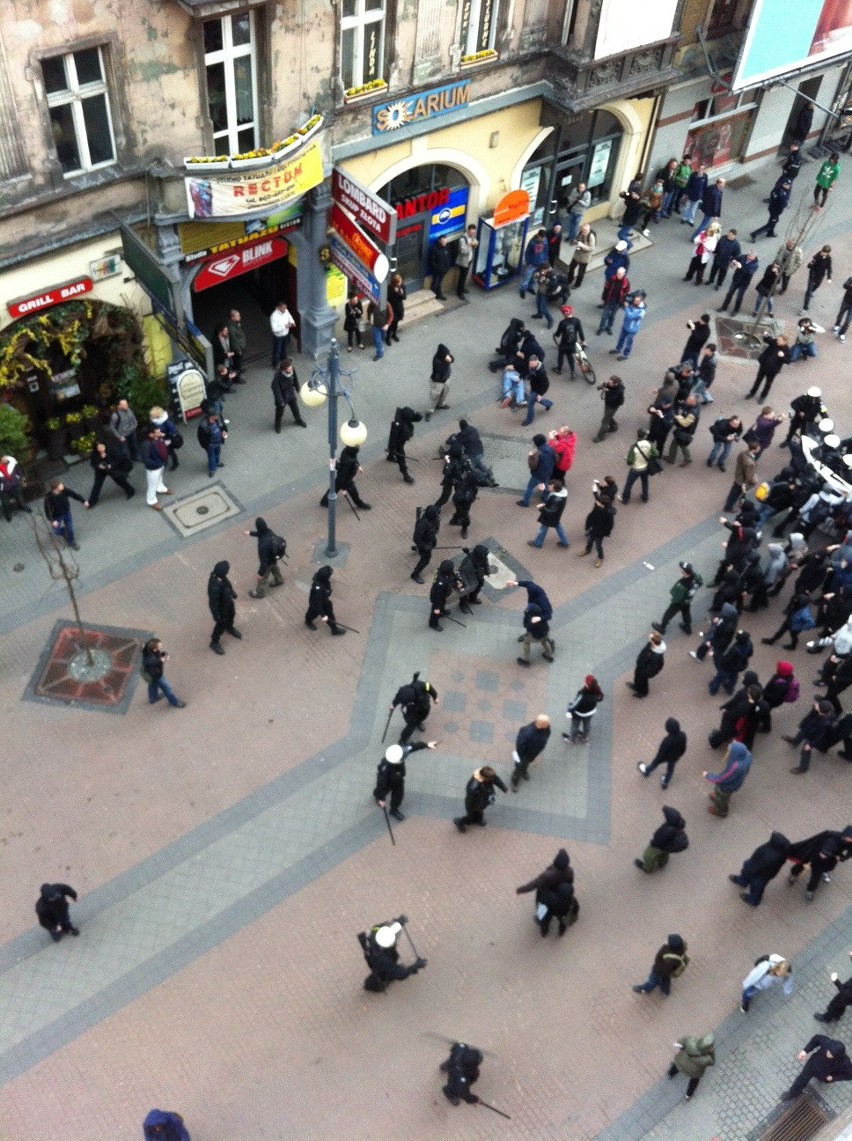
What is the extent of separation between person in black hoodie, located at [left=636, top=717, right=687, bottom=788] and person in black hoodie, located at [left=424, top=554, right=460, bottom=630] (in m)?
3.93

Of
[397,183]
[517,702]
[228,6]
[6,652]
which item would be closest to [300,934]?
[517,702]

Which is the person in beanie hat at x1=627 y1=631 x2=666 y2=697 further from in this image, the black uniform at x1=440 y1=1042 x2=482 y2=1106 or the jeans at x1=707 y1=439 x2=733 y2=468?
the black uniform at x1=440 y1=1042 x2=482 y2=1106

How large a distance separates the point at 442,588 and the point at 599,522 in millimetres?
3199

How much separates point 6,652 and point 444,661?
6802 mm

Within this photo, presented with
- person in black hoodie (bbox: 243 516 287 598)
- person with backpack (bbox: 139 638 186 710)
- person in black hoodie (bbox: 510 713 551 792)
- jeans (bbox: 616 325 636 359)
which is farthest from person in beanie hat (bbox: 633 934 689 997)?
jeans (bbox: 616 325 636 359)

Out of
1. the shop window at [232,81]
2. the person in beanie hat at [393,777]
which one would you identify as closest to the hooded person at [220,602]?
the person in beanie hat at [393,777]

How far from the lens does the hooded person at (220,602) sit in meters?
15.4

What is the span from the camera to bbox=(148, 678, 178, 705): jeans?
50.5ft

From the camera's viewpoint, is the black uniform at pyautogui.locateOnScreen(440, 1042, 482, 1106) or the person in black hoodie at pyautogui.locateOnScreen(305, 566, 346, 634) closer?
the black uniform at pyautogui.locateOnScreen(440, 1042, 482, 1106)

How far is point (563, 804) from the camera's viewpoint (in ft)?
49.7

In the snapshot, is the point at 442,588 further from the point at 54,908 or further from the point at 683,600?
the point at 54,908

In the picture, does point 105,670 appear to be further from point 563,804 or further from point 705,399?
point 705,399

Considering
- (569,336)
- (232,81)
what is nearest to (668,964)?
(569,336)

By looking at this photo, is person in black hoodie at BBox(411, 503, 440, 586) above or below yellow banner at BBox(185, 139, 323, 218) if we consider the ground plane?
below
